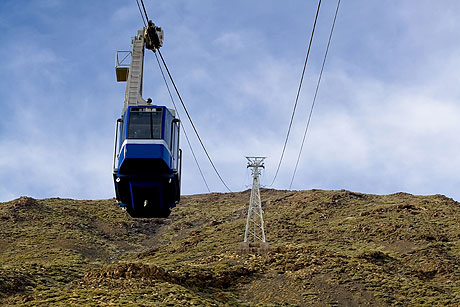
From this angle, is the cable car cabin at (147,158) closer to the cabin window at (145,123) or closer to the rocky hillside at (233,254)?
the cabin window at (145,123)

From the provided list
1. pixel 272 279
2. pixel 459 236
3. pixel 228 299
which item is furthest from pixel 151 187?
pixel 459 236

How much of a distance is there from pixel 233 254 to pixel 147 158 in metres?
35.1

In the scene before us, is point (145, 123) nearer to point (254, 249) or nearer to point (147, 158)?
point (147, 158)

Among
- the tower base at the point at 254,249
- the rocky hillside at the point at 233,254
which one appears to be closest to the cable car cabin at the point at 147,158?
the rocky hillside at the point at 233,254

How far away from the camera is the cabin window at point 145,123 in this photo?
2000 centimetres

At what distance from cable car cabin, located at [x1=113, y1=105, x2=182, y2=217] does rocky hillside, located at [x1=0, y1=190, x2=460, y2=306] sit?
14091 millimetres

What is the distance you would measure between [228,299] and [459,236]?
33691mm

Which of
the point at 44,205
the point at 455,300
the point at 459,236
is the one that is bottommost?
the point at 455,300

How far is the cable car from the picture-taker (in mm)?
19766

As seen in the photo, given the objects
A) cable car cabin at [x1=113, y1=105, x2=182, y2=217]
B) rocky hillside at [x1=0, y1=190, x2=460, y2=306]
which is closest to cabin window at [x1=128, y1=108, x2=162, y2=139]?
cable car cabin at [x1=113, y1=105, x2=182, y2=217]

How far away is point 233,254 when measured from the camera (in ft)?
174

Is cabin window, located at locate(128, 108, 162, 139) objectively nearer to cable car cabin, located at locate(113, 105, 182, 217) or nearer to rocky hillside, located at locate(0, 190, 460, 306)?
cable car cabin, located at locate(113, 105, 182, 217)

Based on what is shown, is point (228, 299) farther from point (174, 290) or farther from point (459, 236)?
point (459, 236)

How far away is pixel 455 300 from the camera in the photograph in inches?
1516
